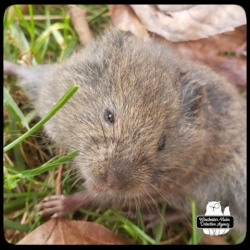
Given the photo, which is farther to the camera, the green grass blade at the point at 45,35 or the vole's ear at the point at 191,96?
the green grass blade at the point at 45,35

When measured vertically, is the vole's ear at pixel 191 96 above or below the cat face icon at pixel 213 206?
above

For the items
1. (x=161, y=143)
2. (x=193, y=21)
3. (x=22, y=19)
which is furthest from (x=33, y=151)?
(x=193, y=21)

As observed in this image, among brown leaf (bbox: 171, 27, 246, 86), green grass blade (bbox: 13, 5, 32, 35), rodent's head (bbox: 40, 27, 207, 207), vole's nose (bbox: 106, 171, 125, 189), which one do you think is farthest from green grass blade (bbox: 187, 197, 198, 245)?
green grass blade (bbox: 13, 5, 32, 35)

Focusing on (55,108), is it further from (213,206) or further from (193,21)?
(193,21)

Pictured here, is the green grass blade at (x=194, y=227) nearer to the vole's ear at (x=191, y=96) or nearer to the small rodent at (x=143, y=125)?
the small rodent at (x=143, y=125)

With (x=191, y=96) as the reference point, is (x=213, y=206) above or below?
below

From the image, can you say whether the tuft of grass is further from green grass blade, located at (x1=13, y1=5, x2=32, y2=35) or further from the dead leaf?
the dead leaf

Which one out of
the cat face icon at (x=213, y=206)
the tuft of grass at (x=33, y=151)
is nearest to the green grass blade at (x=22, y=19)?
the tuft of grass at (x=33, y=151)
